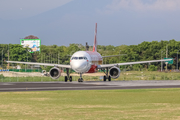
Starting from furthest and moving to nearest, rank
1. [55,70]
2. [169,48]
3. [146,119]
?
[169,48] → [55,70] → [146,119]

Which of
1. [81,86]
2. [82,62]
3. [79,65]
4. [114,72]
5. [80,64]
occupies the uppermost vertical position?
[82,62]

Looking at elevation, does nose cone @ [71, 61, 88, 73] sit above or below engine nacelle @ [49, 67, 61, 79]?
above

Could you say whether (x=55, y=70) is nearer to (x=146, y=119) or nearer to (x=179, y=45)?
(x=146, y=119)

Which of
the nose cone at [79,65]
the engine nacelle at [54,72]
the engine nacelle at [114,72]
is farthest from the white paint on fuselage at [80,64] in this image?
the engine nacelle at [114,72]

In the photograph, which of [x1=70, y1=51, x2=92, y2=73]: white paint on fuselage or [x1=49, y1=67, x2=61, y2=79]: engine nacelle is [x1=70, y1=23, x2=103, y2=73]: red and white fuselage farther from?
[x1=49, y1=67, x2=61, y2=79]: engine nacelle

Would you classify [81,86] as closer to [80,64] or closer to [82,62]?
[80,64]

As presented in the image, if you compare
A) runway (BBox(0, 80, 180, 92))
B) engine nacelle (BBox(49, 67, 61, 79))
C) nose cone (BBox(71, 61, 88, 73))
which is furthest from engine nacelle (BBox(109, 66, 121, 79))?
runway (BBox(0, 80, 180, 92))

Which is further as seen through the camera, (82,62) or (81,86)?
(82,62)

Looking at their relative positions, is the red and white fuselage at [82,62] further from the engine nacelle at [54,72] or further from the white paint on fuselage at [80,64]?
the engine nacelle at [54,72]

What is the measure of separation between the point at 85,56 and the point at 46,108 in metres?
34.7

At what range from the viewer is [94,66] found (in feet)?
198

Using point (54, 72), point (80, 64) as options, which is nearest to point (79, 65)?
point (80, 64)

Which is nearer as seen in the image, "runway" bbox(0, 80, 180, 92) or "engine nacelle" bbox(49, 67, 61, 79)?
"runway" bbox(0, 80, 180, 92)

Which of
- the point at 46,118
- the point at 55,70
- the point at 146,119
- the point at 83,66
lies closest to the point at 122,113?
the point at 146,119
